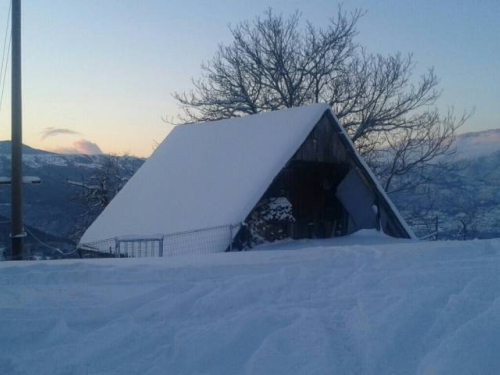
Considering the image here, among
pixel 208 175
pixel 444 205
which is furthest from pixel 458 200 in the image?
pixel 208 175

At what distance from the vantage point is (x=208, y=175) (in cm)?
1408

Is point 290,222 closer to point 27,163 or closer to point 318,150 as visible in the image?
point 318,150

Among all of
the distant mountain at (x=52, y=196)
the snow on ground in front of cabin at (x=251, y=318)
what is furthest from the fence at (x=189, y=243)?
the distant mountain at (x=52, y=196)

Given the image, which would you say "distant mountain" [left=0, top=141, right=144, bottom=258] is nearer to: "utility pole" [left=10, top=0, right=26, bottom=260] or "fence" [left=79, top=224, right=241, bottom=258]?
"fence" [left=79, top=224, right=241, bottom=258]

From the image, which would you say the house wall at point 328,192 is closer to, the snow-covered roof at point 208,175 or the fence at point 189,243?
the snow-covered roof at point 208,175

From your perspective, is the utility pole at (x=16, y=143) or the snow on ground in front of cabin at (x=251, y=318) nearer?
the snow on ground in front of cabin at (x=251, y=318)

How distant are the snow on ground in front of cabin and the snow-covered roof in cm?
601

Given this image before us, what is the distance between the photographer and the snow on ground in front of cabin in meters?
3.30

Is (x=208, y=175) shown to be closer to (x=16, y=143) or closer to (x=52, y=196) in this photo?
(x=16, y=143)

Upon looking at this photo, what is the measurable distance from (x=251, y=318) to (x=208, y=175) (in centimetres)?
1024

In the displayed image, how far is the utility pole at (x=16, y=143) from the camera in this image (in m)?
9.98

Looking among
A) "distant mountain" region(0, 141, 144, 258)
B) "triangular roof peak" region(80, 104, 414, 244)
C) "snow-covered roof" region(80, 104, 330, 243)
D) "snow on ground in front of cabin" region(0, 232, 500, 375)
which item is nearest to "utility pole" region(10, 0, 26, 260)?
"triangular roof peak" region(80, 104, 414, 244)

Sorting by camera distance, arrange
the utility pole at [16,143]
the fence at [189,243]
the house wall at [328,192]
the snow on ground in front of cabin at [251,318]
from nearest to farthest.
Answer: the snow on ground in front of cabin at [251,318], the utility pole at [16,143], the fence at [189,243], the house wall at [328,192]

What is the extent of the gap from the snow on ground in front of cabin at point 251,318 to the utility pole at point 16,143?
14.2 feet
